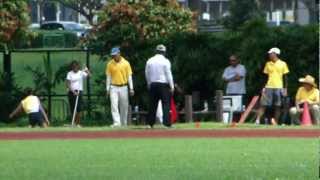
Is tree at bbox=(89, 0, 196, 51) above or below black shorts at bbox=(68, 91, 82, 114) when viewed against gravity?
above

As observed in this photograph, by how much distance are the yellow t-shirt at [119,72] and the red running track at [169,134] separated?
187 cm

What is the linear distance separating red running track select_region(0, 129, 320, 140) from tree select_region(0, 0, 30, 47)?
6.71m

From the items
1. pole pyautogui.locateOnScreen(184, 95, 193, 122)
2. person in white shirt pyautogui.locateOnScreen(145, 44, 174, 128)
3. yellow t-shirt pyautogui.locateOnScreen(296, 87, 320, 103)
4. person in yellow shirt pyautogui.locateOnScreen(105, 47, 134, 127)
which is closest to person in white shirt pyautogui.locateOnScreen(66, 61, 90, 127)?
pole pyautogui.locateOnScreen(184, 95, 193, 122)

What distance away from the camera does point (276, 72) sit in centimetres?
2342

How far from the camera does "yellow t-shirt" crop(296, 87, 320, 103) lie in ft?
76.3

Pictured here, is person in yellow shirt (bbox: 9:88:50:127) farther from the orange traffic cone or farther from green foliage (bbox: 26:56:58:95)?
the orange traffic cone

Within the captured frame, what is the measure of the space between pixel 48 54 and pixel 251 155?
631 inches

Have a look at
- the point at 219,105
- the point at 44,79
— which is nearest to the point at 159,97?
the point at 219,105

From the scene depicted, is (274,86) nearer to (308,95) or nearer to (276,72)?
(276,72)

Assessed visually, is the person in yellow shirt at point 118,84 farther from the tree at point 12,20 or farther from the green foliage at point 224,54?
the tree at point 12,20

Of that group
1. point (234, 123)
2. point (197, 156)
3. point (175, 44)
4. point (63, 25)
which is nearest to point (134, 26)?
point (175, 44)

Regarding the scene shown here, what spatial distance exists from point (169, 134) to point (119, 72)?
9.49 feet

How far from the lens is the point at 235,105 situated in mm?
24641

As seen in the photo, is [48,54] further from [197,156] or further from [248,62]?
[197,156]
